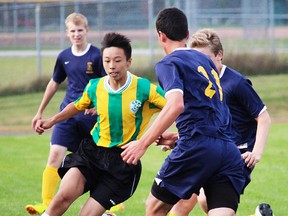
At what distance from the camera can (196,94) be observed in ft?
17.8

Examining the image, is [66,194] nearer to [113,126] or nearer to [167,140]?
[113,126]

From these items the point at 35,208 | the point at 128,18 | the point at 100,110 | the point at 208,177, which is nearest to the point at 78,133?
the point at 35,208

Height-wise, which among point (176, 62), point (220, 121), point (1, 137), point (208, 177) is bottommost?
point (1, 137)

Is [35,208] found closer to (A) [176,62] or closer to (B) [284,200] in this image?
(B) [284,200]

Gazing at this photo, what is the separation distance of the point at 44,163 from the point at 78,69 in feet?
10.9

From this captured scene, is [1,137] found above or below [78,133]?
below

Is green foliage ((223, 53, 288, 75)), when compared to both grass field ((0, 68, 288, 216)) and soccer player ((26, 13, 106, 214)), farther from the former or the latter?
soccer player ((26, 13, 106, 214))

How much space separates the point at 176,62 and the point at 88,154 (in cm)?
158

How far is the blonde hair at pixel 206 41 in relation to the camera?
20.3 feet

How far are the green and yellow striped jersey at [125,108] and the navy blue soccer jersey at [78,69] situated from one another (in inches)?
82.0

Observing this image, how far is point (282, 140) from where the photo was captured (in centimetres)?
1402

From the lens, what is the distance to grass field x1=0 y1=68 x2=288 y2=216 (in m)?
8.86

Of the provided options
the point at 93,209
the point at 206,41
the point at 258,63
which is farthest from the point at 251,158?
the point at 258,63

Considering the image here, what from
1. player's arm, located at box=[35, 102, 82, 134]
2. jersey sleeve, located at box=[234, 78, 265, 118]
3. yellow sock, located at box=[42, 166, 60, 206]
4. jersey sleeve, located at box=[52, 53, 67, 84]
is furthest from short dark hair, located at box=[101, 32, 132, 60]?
jersey sleeve, located at box=[52, 53, 67, 84]
